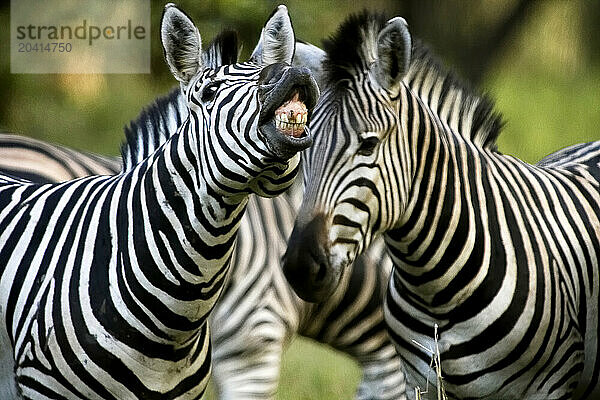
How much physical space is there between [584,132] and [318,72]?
6736 millimetres

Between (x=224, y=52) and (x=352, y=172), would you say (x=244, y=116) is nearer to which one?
A: (x=224, y=52)

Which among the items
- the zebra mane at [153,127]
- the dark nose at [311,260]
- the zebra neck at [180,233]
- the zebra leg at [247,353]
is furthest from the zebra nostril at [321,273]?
the zebra leg at [247,353]

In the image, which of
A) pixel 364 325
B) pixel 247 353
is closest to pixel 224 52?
pixel 247 353

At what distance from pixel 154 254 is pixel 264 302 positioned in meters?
1.28

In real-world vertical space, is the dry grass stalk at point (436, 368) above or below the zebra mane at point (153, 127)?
below

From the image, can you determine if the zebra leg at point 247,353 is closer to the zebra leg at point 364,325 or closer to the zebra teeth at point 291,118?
the zebra leg at point 364,325

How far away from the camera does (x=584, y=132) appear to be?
10.2 m

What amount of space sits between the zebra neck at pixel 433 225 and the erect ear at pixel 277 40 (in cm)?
54

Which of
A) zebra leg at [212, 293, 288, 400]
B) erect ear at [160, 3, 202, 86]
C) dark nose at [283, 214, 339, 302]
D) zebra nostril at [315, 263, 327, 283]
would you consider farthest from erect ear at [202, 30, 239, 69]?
zebra leg at [212, 293, 288, 400]

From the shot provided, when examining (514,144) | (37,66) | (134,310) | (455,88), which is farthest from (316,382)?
(37,66)

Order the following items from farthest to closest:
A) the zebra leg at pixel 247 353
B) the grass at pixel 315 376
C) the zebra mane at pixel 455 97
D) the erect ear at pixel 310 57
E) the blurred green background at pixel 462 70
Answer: the blurred green background at pixel 462 70 → the grass at pixel 315 376 → the zebra leg at pixel 247 353 → the zebra mane at pixel 455 97 → the erect ear at pixel 310 57

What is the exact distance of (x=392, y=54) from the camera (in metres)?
3.70

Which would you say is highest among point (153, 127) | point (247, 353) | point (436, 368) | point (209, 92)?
point (209, 92)

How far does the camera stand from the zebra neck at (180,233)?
326cm
